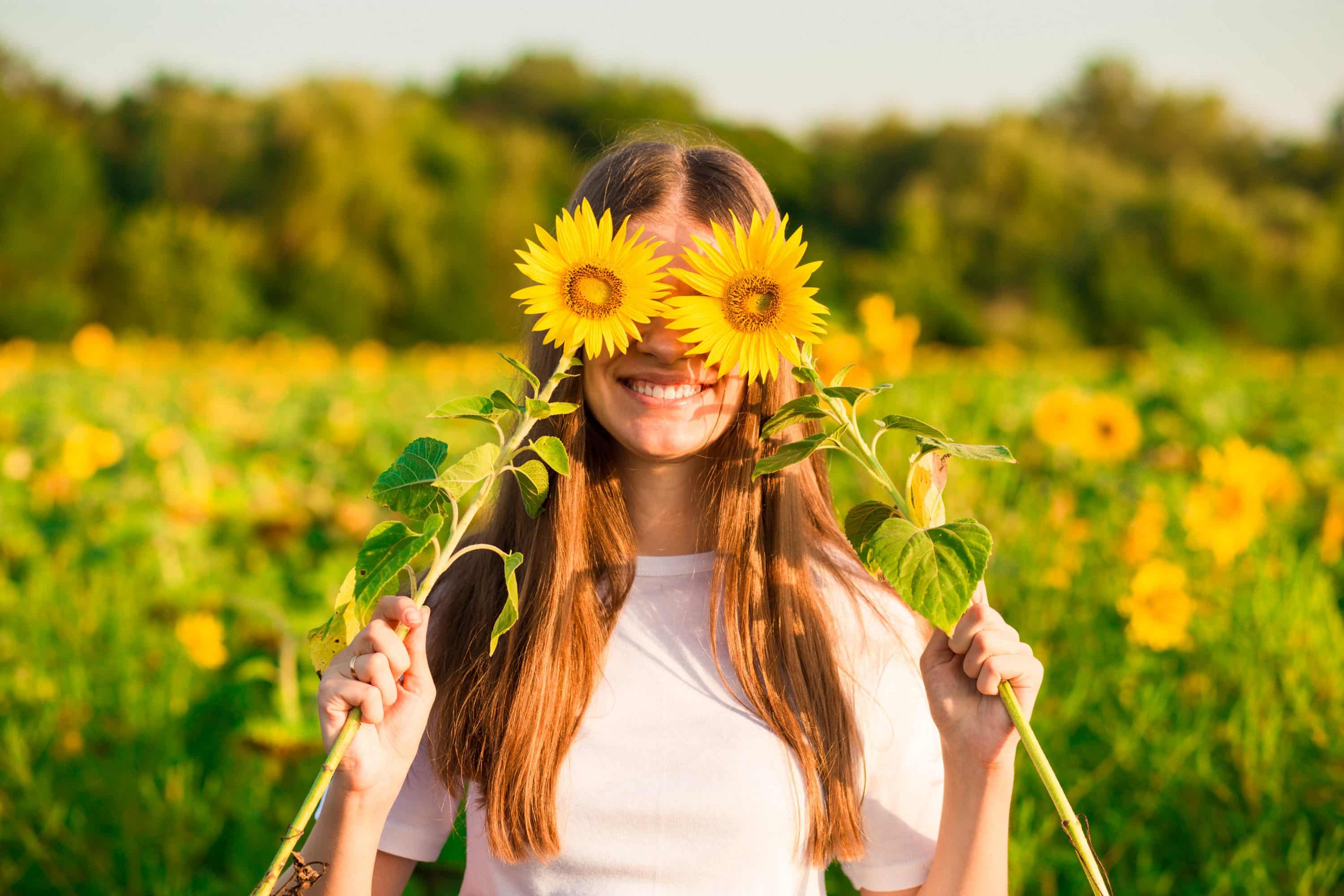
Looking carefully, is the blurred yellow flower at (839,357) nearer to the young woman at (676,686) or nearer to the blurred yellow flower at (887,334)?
the blurred yellow flower at (887,334)

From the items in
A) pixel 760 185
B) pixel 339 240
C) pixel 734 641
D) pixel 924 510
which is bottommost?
pixel 339 240

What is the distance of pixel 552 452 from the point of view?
0.95 metres

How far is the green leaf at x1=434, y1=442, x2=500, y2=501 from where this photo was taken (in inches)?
34.6

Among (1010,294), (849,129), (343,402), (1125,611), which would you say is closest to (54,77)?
(849,129)

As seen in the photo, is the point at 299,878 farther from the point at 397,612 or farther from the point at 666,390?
the point at 666,390

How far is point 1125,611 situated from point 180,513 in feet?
8.83

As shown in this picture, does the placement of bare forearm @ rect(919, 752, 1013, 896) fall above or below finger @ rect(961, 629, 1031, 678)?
below

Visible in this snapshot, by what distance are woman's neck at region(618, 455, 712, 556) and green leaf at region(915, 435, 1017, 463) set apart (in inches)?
18.0

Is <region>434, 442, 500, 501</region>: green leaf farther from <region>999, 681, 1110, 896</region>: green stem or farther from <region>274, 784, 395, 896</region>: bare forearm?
<region>999, 681, 1110, 896</region>: green stem

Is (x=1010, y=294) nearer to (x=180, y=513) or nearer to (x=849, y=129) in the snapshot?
(x=849, y=129)

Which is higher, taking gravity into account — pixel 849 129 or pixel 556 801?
pixel 849 129

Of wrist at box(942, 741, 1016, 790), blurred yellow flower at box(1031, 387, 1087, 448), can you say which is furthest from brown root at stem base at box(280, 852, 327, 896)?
blurred yellow flower at box(1031, 387, 1087, 448)

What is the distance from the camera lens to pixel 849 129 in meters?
22.8

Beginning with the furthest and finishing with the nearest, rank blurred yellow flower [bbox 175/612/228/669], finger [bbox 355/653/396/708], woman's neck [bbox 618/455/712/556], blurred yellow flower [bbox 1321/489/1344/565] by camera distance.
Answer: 1. blurred yellow flower [bbox 1321/489/1344/565]
2. blurred yellow flower [bbox 175/612/228/669]
3. woman's neck [bbox 618/455/712/556]
4. finger [bbox 355/653/396/708]
